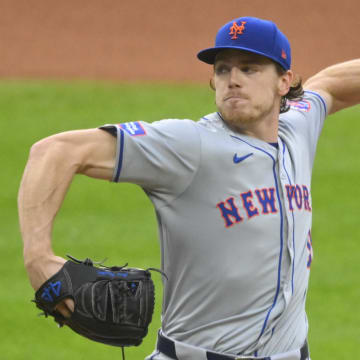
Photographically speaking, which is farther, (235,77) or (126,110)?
(126,110)

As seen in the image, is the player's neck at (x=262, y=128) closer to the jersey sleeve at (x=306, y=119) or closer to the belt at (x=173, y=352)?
the jersey sleeve at (x=306, y=119)

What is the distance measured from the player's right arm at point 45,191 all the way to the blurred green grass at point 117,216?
4.49 meters

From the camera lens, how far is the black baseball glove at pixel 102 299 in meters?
3.29

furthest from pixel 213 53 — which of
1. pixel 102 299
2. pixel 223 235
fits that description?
pixel 102 299

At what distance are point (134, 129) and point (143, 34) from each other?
14923 mm

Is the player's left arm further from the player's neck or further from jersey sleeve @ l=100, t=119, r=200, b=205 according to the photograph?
jersey sleeve @ l=100, t=119, r=200, b=205

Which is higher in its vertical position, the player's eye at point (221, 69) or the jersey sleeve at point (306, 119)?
the player's eye at point (221, 69)

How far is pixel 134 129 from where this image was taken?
3.53m

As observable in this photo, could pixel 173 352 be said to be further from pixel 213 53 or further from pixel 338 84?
pixel 338 84

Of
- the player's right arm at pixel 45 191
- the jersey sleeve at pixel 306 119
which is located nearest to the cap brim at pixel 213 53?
the jersey sleeve at pixel 306 119

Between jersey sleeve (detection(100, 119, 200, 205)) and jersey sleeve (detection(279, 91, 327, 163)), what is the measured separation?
72cm

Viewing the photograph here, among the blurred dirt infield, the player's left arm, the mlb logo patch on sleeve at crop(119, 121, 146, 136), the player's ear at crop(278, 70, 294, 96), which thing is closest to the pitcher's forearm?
the mlb logo patch on sleeve at crop(119, 121, 146, 136)

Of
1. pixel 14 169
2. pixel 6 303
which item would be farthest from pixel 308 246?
pixel 14 169

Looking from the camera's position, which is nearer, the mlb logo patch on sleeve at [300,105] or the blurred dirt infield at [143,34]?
the mlb logo patch on sleeve at [300,105]
